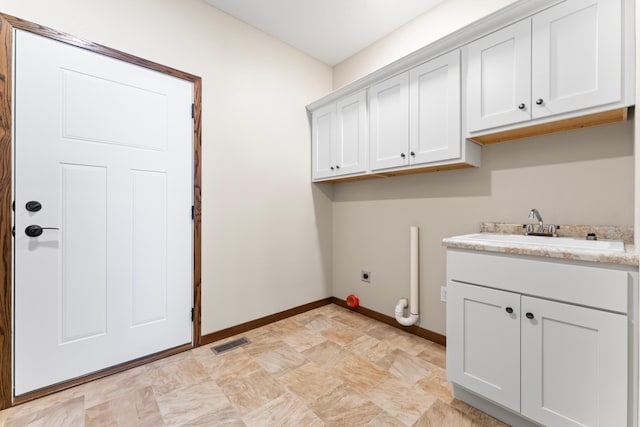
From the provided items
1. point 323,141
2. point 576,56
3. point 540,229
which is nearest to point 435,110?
point 576,56

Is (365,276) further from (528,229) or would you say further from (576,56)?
(576,56)

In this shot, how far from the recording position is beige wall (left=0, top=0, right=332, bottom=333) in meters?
1.94

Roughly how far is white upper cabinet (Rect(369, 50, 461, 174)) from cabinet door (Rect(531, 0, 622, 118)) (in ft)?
1.44

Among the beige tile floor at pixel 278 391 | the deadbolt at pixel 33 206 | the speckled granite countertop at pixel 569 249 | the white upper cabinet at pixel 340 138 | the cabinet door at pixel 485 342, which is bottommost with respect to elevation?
the beige tile floor at pixel 278 391

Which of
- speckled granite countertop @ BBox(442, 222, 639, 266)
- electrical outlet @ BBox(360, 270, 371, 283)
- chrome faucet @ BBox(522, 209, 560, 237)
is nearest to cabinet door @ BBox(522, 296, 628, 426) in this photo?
speckled granite countertop @ BBox(442, 222, 639, 266)

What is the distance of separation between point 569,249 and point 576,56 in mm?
996

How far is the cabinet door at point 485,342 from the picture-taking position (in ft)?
4.35

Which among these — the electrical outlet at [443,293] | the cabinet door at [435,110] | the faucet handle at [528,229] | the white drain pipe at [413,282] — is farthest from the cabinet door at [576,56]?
the electrical outlet at [443,293]

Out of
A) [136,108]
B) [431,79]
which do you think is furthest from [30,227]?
[431,79]

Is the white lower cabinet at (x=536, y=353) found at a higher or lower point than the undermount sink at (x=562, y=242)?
lower

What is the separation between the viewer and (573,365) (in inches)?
45.4

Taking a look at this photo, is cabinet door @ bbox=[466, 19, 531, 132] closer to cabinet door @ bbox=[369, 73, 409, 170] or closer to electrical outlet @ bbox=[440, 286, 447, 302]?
cabinet door @ bbox=[369, 73, 409, 170]

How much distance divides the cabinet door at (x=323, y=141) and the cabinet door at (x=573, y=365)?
1.95 m

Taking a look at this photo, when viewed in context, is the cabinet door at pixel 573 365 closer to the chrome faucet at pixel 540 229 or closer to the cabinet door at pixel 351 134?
the chrome faucet at pixel 540 229
